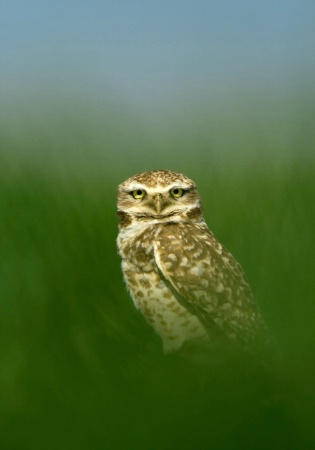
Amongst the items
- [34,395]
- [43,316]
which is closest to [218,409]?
[34,395]

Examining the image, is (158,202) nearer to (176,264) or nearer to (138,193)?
(138,193)

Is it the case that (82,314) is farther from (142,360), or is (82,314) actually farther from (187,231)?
(187,231)

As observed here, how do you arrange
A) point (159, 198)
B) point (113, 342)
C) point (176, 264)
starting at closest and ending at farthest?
point (113, 342) → point (176, 264) → point (159, 198)

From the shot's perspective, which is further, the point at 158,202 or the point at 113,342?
the point at 158,202

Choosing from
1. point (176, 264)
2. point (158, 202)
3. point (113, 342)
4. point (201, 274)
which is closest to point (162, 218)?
point (158, 202)

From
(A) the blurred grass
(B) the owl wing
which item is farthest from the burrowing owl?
(A) the blurred grass

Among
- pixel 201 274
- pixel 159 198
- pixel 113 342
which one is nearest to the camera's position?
pixel 113 342

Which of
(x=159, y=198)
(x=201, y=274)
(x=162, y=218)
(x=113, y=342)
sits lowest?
(x=201, y=274)

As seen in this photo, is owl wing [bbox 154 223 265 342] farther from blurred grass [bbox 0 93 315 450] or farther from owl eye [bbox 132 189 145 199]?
blurred grass [bbox 0 93 315 450]

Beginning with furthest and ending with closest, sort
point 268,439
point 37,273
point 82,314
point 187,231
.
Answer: point 187,231
point 37,273
point 82,314
point 268,439
